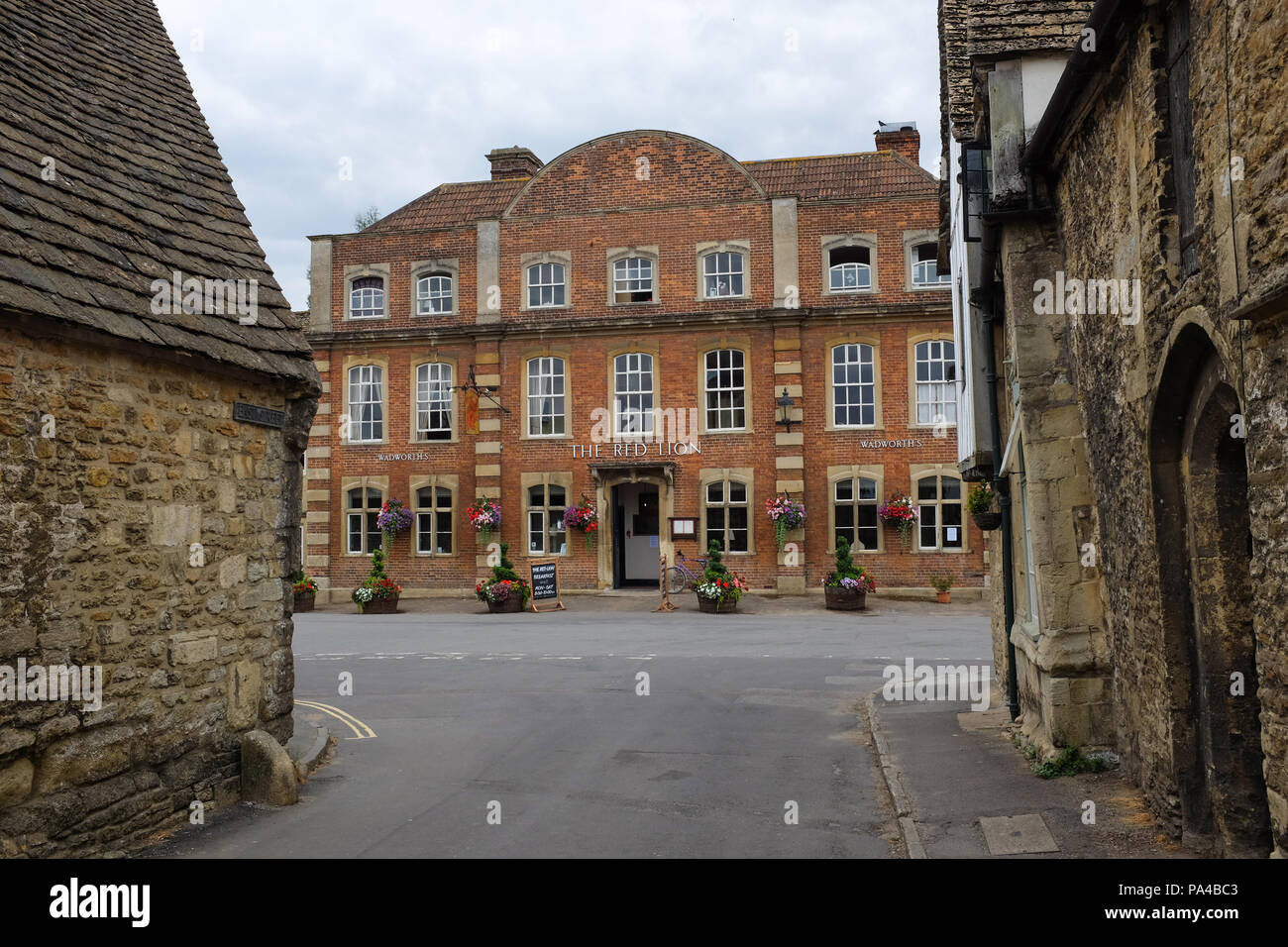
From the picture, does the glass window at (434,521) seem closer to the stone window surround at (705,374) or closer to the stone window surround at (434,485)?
the stone window surround at (434,485)

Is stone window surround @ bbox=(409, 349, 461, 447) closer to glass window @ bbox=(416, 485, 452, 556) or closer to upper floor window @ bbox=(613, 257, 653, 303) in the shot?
glass window @ bbox=(416, 485, 452, 556)

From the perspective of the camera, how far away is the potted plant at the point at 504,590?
26.8m

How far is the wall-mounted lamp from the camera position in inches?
1123

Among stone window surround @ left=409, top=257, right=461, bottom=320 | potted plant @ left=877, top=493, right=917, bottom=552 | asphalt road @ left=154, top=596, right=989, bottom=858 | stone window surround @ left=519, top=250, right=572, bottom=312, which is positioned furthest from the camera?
stone window surround @ left=409, top=257, right=461, bottom=320

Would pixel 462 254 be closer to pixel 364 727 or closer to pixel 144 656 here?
pixel 364 727

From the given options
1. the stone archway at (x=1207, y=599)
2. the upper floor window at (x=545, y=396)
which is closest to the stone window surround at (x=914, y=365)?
the upper floor window at (x=545, y=396)

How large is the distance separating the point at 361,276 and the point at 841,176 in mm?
14568

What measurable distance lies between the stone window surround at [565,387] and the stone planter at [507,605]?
5.17m

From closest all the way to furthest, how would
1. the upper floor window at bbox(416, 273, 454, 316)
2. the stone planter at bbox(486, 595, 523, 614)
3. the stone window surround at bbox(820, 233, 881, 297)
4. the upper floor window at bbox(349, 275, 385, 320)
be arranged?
the stone planter at bbox(486, 595, 523, 614)
the stone window surround at bbox(820, 233, 881, 297)
the upper floor window at bbox(416, 273, 454, 316)
the upper floor window at bbox(349, 275, 385, 320)

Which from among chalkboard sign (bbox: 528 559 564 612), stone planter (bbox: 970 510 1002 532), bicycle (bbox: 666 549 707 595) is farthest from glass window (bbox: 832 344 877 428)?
stone planter (bbox: 970 510 1002 532)

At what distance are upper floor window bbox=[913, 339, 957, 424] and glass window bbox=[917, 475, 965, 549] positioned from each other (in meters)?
1.68

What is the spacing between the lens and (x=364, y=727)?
11.6 metres

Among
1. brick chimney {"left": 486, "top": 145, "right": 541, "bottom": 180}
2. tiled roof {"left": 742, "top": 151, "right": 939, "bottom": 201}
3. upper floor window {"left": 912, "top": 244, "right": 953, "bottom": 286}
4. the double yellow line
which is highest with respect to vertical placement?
brick chimney {"left": 486, "top": 145, "right": 541, "bottom": 180}
